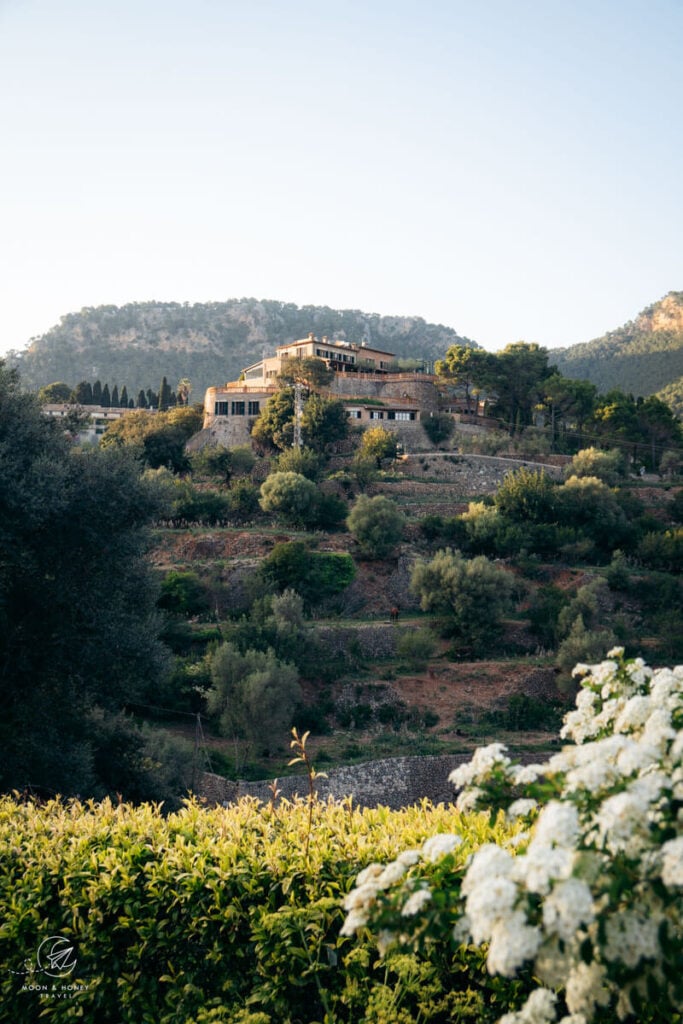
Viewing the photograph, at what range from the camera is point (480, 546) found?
38906 mm

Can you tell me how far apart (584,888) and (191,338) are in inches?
6389

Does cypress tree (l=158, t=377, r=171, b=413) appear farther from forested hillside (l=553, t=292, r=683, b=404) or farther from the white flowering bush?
the white flowering bush

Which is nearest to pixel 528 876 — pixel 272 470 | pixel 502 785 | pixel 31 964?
pixel 502 785

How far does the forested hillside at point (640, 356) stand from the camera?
91188 mm

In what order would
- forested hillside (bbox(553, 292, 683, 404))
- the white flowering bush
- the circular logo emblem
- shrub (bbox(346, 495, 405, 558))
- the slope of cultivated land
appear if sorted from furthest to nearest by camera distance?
1. forested hillside (bbox(553, 292, 683, 404))
2. shrub (bbox(346, 495, 405, 558))
3. the slope of cultivated land
4. the circular logo emblem
5. the white flowering bush

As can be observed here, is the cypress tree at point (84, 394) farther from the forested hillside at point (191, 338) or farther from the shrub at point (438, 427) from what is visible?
the forested hillside at point (191, 338)

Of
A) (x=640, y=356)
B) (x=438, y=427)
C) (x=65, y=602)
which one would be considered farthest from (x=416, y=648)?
(x=640, y=356)

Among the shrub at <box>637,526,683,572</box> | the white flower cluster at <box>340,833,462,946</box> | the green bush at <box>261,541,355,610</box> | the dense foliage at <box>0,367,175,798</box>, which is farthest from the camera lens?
the shrub at <box>637,526,683,572</box>

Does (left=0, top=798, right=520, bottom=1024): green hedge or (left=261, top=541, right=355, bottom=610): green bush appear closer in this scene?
(left=0, top=798, right=520, bottom=1024): green hedge

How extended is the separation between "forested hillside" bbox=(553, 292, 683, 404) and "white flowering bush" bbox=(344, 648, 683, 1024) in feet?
263

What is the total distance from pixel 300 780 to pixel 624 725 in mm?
18580

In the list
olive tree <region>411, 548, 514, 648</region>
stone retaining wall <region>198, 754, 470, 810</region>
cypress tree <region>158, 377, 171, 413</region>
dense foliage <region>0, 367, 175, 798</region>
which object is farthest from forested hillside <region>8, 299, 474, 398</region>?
dense foliage <region>0, 367, 175, 798</region>

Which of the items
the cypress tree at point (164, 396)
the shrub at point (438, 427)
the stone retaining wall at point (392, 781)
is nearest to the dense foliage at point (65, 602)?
the stone retaining wall at point (392, 781)

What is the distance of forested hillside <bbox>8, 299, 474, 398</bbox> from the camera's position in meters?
145
